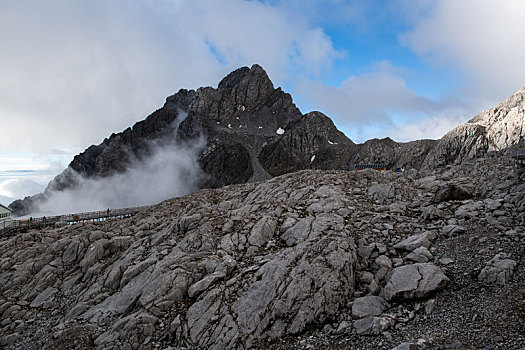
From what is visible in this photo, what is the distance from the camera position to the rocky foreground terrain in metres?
7.87

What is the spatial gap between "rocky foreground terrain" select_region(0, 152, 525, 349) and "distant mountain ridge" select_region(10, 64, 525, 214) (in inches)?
2896

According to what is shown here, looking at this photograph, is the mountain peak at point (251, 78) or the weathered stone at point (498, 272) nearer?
the weathered stone at point (498, 272)

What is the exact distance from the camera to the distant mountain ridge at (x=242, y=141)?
364 ft

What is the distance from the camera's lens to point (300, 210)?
54.4ft

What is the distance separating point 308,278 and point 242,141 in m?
117

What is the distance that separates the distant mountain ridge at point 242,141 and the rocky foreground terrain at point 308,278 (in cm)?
7356

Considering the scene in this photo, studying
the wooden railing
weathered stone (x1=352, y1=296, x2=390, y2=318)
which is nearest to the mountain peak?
the wooden railing

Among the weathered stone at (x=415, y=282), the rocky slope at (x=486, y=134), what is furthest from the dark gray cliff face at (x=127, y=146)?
the weathered stone at (x=415, y=282)

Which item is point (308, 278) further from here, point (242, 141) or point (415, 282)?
point (242, 141)

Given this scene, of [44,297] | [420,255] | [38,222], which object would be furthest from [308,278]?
[38,222]

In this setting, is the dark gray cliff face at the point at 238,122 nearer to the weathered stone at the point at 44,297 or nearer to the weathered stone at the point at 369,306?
the weathered stone at the point at 44,297

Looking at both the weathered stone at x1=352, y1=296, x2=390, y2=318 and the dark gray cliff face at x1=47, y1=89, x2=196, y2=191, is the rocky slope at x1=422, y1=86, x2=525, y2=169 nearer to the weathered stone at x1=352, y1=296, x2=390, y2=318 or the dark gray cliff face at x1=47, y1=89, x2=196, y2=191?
the weathered stone at x1=352, y1=296, x2=390, y2=318

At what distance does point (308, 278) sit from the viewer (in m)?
9.77

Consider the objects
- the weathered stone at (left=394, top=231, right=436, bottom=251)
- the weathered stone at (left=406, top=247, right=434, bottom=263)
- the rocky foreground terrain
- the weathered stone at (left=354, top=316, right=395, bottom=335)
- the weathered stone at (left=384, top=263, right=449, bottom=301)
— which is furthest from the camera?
the weathered stone at (left=394, top=231, right=436, bottom=251)
